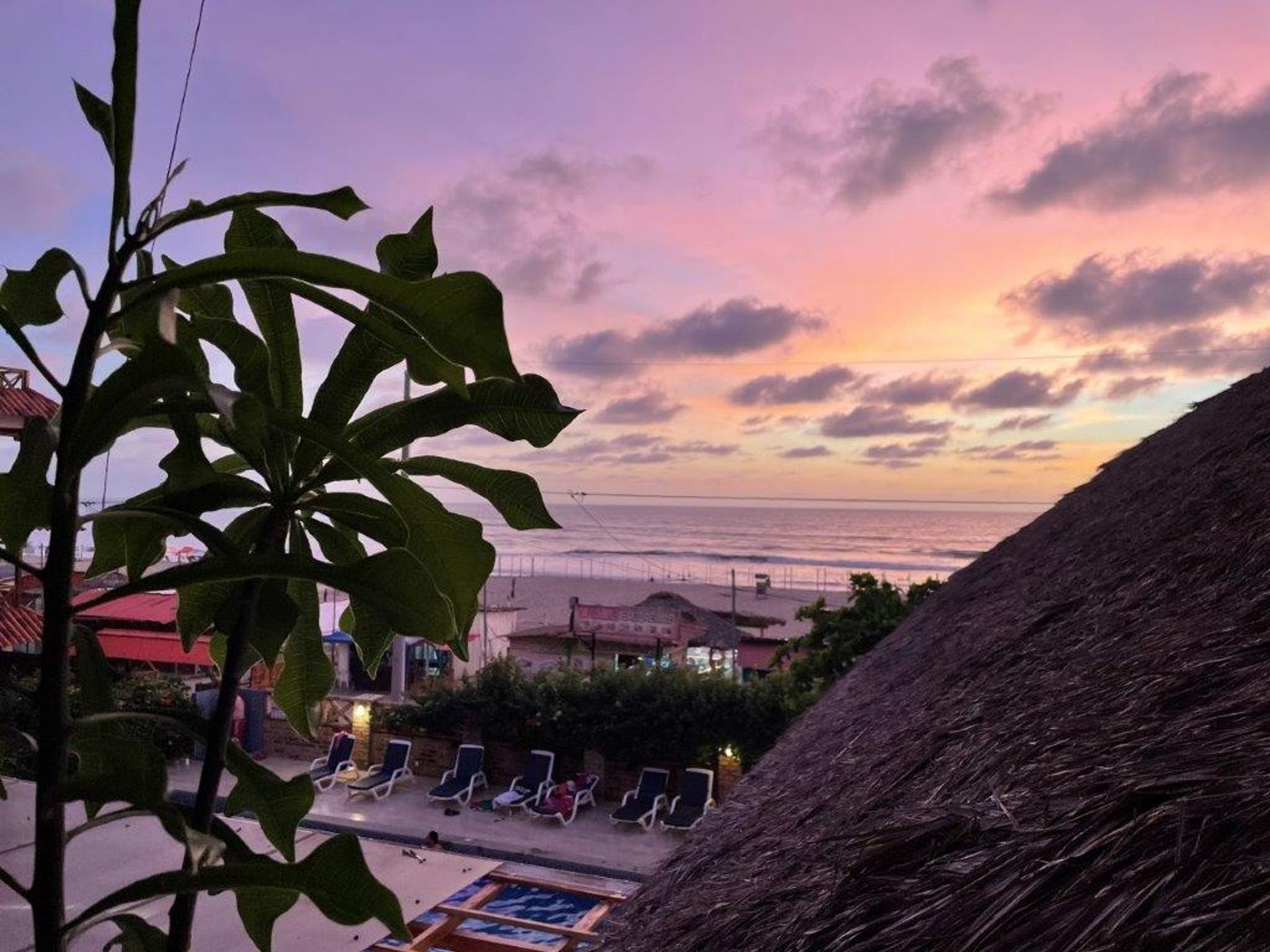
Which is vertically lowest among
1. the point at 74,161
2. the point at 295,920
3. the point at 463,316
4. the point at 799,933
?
the point at 295,920

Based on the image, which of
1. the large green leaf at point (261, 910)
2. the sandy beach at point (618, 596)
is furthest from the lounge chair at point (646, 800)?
the sandy beach at point (618, 596)

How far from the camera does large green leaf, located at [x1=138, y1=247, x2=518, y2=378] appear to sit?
0.86 m

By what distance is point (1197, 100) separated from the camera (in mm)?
11344

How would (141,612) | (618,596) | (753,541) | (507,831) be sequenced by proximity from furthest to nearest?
(753,541) → (618,596) → (141,612) → (507,831)

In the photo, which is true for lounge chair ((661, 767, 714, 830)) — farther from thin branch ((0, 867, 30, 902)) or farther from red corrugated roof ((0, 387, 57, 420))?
thin branch ((0, 867, 30, 902))

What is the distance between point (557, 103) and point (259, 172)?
4254 mm

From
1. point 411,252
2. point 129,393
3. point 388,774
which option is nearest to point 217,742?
point 129,393

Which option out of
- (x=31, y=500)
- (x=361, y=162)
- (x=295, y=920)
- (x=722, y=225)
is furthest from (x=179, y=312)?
(x=722, y=225)

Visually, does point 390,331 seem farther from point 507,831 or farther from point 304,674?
point 507,831

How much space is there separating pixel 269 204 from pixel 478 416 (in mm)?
353

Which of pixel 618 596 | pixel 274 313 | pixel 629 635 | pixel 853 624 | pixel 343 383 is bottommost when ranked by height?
pixel 618 596

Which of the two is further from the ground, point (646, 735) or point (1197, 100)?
point (1197, 100)

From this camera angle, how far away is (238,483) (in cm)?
114

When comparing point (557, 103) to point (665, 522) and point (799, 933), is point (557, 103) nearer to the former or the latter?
point (799, 933)
